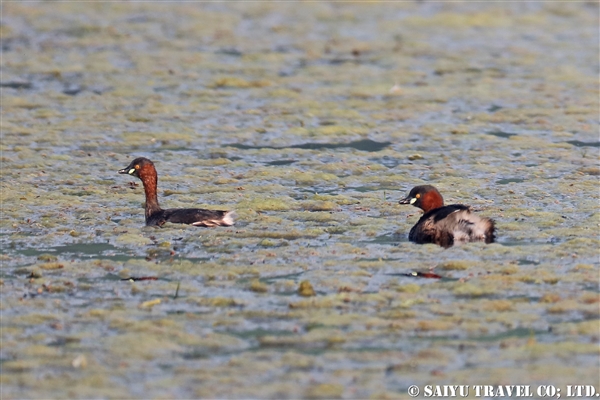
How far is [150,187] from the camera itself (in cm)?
1063

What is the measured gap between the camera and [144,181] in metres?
10.8

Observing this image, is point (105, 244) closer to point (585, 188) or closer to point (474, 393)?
point (474, 393)

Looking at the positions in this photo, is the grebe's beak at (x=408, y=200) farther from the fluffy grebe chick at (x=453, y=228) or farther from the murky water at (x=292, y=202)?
the fluffy grebe chick at (x=453, y=228)

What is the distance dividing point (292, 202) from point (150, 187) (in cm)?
136

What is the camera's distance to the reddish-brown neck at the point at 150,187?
10.4 meters

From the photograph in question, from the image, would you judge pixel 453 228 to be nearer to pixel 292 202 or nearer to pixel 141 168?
pixel 292 202

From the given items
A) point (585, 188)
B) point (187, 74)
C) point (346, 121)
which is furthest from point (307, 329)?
point (187, 74)

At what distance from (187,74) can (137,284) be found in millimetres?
10041

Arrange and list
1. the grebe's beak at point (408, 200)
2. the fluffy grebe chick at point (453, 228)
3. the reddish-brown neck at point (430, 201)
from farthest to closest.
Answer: the grebe's beak at point (408, 200)
the reddish-brown neck at point (430, 201)
the fluffy grebe chick at point (453, 228)

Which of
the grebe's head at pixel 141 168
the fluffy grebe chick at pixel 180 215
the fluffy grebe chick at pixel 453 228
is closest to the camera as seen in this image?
the fluffy grebe chick at pixel 453 228

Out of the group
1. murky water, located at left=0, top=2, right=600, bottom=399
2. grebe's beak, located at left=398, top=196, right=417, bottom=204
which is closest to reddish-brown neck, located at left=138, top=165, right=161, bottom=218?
murky water, located at left=0, top=2, right=600, bottom=399

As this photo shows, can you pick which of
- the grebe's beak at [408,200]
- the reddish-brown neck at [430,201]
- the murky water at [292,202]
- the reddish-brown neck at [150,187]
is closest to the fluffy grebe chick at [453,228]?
the murky water at [292,202]

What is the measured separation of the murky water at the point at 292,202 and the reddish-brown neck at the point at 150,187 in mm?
273

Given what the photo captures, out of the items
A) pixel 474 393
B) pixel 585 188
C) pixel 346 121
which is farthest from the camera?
pixel 346 121
